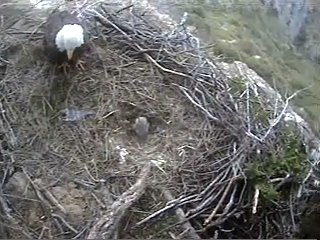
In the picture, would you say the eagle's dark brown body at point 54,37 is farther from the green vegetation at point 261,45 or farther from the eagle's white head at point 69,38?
the green vegetation at point 261,45

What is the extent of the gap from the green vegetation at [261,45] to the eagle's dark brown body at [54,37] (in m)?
0.72

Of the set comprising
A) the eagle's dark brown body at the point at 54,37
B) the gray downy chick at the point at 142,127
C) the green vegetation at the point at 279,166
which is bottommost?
the green vegetation at the point at 279,166

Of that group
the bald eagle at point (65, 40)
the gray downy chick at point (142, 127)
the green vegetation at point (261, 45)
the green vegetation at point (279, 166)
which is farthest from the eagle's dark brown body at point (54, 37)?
the green vegetation at point (279, 166)

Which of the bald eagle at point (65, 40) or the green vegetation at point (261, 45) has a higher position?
the bald eagle at point (65, 40)

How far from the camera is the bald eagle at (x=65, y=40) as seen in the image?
3.01 meters

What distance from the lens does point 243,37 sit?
11.9 feet

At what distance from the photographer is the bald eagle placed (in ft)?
9.87

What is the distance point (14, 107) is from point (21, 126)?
101mm

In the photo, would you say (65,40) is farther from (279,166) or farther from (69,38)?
(279,166)

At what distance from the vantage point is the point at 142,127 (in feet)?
9.70

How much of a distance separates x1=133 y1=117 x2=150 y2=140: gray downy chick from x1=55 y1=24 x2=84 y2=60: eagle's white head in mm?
387

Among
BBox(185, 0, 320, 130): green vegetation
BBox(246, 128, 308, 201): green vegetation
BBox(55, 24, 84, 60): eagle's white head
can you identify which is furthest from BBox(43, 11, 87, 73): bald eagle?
BBox(246, 128, 308, 201): green vegetation

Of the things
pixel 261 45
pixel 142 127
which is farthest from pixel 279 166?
pixel 261 45

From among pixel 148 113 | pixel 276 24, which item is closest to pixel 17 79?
pixel 148 113
